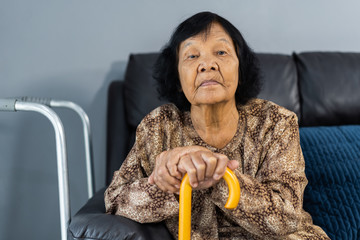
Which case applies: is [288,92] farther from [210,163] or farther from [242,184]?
[210,163]

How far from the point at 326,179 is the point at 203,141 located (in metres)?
0.48

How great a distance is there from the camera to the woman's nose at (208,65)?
1042 mm

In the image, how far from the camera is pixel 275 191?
99 centimetres

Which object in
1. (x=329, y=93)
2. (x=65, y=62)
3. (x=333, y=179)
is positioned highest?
(x=65, y=62)

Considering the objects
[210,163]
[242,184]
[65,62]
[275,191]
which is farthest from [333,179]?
[65,62]

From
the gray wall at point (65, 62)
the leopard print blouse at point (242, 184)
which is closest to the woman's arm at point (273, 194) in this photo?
the leopard print blouse at point (242, 184)

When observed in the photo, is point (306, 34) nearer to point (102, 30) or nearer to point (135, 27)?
point (135, 27)

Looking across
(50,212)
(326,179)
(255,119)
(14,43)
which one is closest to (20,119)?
(14,43)

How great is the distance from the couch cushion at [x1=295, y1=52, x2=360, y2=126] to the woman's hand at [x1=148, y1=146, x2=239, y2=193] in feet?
3.01

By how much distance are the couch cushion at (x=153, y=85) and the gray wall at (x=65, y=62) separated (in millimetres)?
191

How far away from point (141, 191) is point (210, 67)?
1.29 ft

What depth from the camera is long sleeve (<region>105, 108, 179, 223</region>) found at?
3.15 feet

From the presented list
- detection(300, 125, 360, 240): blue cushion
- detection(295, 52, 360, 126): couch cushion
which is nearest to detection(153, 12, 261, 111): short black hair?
detection(300, 125, 360, 240): blue cushion

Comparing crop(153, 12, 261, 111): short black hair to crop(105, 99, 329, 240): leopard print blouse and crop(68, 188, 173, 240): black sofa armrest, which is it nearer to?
crop(105, 99, 329, 240): leopard print blouse
